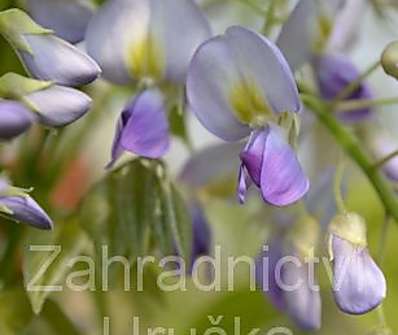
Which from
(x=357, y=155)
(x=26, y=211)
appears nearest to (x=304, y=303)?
(x=357, y=155)

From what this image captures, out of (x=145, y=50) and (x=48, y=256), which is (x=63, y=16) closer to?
(x=145, y=50)

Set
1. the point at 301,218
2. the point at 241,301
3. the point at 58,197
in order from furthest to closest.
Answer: the point at 58,197, the point at 241,301, the point at 301,218

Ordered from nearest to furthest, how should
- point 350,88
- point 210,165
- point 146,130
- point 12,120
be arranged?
point 12,120
point 146,130
point 350,88
point 210,165

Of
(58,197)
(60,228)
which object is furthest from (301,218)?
(58,197)

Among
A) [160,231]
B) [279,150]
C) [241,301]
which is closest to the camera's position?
[279,150]

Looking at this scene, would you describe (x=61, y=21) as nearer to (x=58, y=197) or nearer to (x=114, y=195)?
(x=114, y=195)

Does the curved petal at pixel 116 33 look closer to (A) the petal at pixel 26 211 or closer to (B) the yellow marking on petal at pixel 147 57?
(B) the yellow marking on petal at pixel 147 57

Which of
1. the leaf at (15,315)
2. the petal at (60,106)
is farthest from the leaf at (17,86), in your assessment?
the leaf at (15,315)
